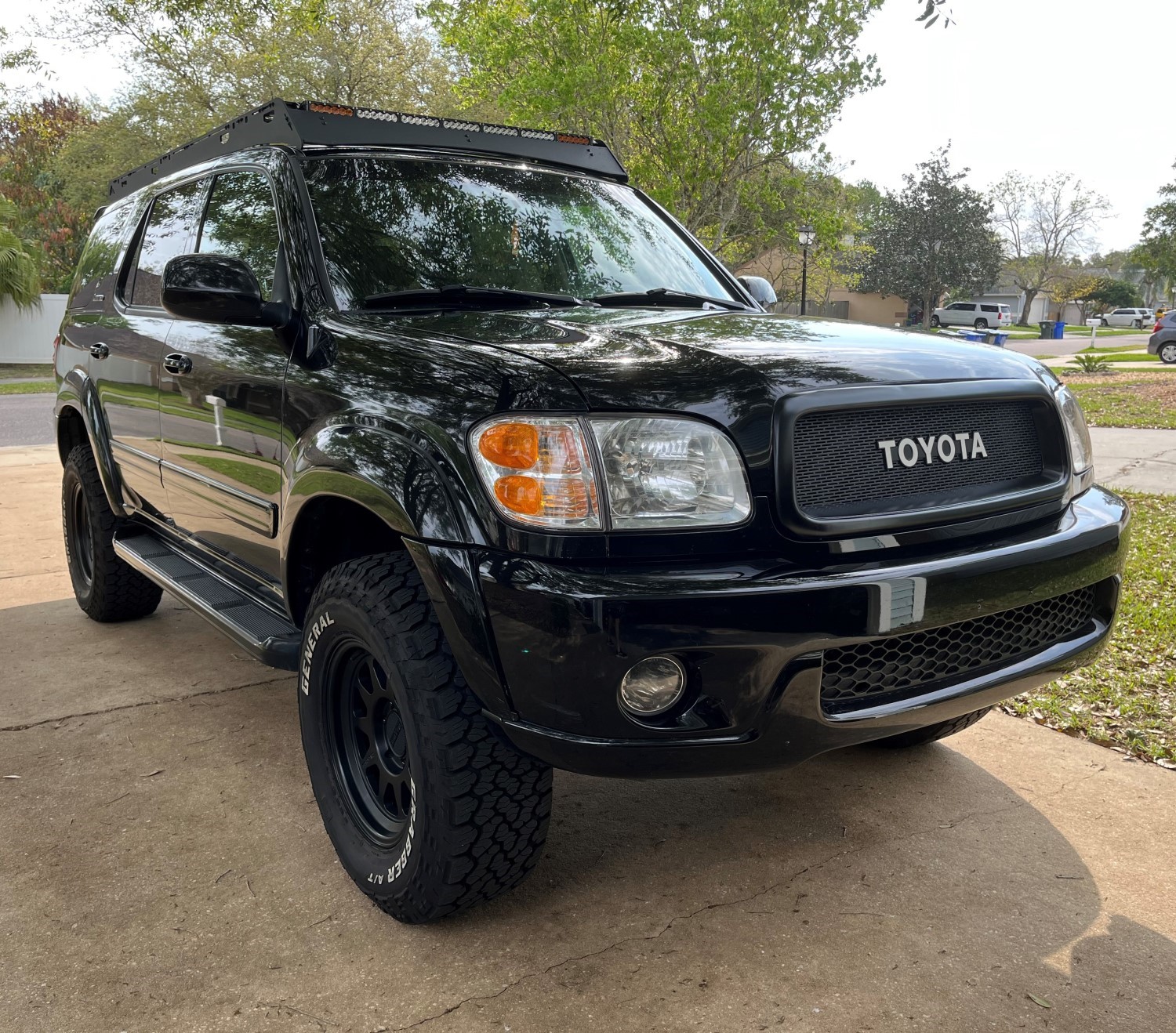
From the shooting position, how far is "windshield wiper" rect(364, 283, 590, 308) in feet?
9.47

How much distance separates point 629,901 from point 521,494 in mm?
1163

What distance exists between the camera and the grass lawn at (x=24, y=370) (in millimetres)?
24922

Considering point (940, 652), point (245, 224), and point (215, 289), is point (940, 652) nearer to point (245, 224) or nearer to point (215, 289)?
point (215, 289)

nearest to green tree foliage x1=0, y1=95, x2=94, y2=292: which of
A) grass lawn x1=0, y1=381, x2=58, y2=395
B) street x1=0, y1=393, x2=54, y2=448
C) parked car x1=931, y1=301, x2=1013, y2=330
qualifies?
grass lawn x1=0, y1=381, x2=58, y2=395

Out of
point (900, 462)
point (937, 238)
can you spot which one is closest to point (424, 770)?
point (900, 462)

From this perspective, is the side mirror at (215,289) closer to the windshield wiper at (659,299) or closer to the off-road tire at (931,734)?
the windshield wiper at (659,299)

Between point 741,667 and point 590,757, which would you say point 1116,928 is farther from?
point 590,757

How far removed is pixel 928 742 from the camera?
3.51 metres

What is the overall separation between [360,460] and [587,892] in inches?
48.7

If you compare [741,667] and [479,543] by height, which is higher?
[479,543]

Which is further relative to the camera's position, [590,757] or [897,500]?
[897,500]

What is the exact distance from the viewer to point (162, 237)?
407 centimetres

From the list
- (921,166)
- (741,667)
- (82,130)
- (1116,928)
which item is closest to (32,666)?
(741,667)

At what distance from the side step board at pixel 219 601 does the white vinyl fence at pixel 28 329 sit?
2721cm
